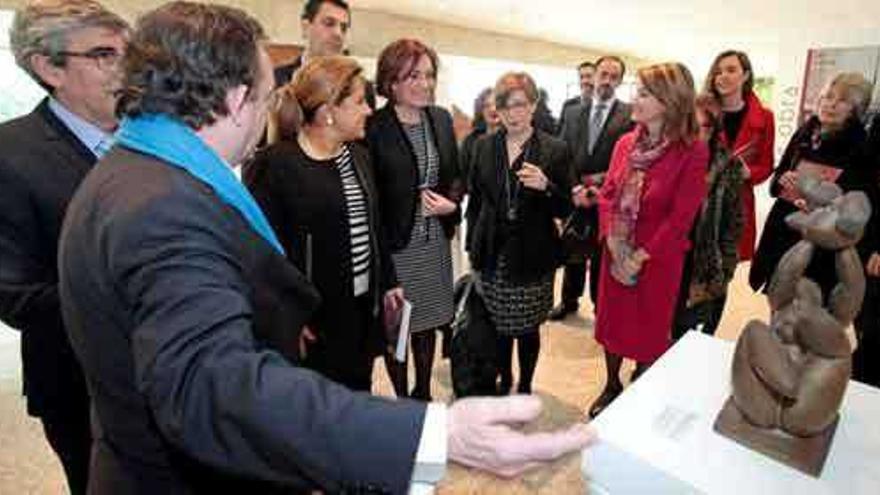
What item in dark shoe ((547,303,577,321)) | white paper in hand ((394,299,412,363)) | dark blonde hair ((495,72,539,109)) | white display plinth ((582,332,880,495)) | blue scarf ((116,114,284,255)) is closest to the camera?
blue scarf ((116,114,284,255))

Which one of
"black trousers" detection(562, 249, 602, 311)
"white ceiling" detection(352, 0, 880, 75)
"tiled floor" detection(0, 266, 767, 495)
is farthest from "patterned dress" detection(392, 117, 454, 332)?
"white ceiling" detection(352, 0, 880, 75)

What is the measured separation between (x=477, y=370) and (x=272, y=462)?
165 centimetres

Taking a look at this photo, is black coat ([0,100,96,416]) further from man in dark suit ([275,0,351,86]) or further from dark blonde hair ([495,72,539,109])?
dark blonde hair ([495,72,539,109])

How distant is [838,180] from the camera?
2141mm

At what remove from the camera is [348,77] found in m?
1.48

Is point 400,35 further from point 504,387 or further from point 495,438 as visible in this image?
point 495,438

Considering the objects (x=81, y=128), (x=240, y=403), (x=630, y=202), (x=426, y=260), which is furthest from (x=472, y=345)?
(x=240, y=403)

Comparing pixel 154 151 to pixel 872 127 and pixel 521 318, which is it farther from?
pixel 872 127

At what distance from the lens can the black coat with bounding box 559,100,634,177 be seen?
→ 261 cm

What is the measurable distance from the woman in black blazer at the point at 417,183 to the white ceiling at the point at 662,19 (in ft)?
12.7

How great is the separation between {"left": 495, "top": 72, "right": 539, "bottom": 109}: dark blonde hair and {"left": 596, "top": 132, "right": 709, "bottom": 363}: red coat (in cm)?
43

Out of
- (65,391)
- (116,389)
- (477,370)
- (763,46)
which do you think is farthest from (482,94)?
(763,46)

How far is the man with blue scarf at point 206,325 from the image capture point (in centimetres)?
48

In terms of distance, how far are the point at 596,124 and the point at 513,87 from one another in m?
1.00
